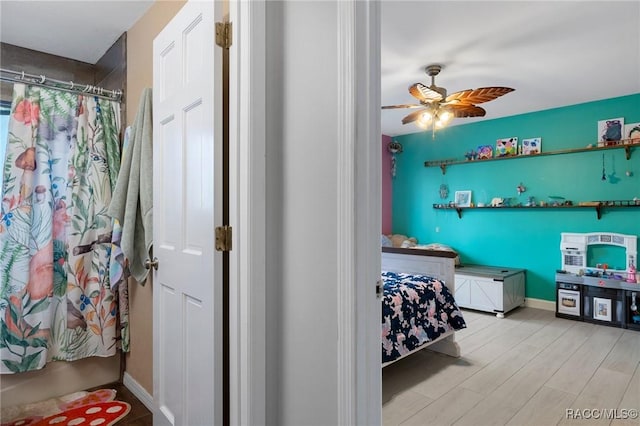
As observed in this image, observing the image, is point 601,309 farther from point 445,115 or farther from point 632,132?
point 445,115

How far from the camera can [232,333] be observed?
126 centimetres

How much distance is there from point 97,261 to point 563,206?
4.84 metres

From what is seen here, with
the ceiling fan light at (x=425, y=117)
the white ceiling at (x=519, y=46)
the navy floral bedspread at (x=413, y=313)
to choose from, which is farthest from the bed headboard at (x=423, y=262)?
the white ceiling at (x=519, y=46)

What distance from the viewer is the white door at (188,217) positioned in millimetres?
1319

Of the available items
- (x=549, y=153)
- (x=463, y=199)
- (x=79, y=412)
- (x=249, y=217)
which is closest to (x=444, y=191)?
(x=463, y=199)

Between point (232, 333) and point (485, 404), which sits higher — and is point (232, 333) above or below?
above

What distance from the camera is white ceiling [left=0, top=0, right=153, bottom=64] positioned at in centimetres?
206

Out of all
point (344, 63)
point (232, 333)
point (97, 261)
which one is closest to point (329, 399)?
point (232, 333)

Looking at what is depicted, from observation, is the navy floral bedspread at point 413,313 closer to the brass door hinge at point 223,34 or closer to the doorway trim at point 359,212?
the doorway trim at point 359,212

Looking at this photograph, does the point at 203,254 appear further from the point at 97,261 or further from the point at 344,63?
the point at 97,261

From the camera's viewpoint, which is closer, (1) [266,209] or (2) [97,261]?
(1) [266,209]

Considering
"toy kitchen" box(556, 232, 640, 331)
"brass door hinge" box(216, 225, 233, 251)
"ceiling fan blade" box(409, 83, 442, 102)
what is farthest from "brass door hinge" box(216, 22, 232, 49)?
"toy kitchen" box(556, 232, 640, 331)

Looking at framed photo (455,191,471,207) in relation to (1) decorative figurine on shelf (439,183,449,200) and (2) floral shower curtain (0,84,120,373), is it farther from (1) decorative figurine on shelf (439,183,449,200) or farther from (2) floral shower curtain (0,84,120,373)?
(2) floral shower curtain (0,84,120,373)

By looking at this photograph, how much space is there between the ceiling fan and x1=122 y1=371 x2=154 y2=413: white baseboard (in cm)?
268
